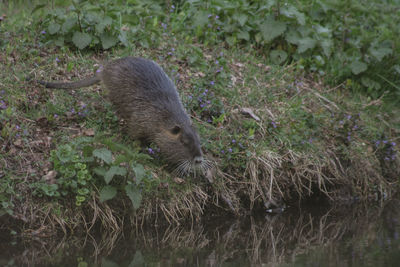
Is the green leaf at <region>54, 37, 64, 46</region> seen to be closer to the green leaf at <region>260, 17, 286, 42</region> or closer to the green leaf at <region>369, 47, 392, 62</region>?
the green leaf at <region>260, 17, 286, 42</region>

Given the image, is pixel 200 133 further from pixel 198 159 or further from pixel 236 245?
pixel 236 245

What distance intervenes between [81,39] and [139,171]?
1960 millimetres

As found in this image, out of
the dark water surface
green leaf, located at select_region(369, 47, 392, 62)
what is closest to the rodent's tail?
the dark water surface

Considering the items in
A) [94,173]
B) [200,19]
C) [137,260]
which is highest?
[200,19]

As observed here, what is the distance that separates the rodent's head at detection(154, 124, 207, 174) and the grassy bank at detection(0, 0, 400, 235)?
10 centimetres

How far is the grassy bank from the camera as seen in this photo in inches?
159

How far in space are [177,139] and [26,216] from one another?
4.18ft

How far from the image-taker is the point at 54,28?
214 inches

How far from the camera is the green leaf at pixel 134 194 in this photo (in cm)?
397

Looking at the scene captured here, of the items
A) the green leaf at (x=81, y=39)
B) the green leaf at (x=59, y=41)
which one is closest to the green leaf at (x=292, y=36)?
the green leaf at (x=81, y=39)

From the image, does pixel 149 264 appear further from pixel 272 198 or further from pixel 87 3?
pixel 87 3

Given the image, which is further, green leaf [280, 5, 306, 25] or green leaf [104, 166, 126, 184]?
green leaf [280, 5, 306, 25]

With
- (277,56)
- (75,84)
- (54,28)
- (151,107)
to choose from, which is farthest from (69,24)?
(277,56)

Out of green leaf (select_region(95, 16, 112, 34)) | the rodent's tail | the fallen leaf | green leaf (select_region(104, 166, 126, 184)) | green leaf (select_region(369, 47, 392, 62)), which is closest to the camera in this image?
green leaf (select_region(104, 166, 126, 184))
